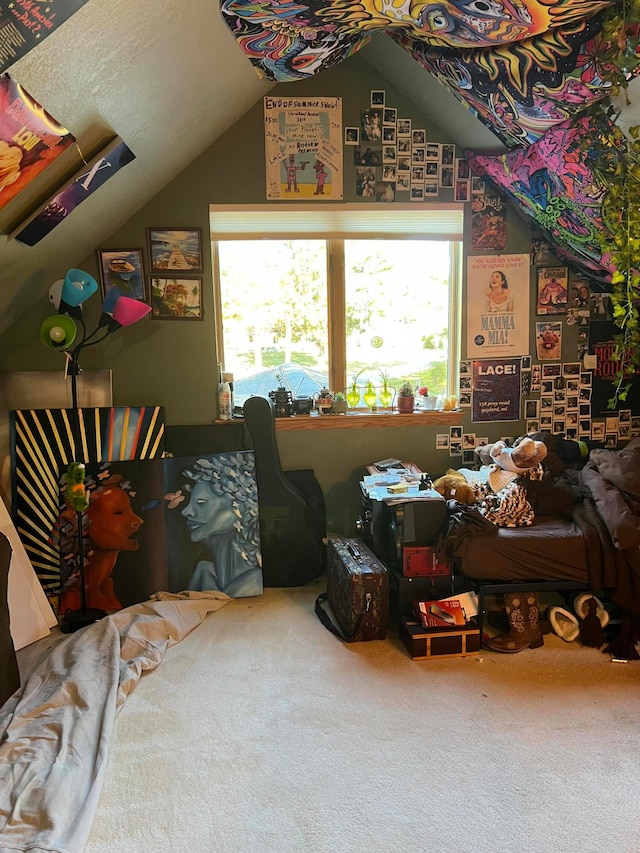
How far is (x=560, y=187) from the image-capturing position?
2.70m

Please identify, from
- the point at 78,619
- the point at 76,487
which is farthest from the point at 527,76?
the point at 78,619

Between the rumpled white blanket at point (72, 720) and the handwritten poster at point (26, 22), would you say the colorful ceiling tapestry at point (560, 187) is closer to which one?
the handwritten poster at point (26, 22)

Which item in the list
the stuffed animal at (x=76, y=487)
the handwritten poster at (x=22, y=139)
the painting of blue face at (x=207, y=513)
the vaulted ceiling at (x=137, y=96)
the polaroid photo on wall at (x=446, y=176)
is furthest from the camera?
the polaroid photo on wall at (x=446, y=176)

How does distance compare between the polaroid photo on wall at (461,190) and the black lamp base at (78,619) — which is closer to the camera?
the black lamp base at (78,619)

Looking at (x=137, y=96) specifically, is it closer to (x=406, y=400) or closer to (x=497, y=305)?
(x=406, y=400)

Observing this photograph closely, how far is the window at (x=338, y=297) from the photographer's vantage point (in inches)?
134

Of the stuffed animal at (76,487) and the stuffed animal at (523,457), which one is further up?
the stuffed animal at (523,457)

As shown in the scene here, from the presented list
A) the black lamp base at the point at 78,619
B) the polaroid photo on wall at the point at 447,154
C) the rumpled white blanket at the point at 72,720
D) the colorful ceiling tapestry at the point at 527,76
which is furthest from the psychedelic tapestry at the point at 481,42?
the black lamp base at the point at 78,619

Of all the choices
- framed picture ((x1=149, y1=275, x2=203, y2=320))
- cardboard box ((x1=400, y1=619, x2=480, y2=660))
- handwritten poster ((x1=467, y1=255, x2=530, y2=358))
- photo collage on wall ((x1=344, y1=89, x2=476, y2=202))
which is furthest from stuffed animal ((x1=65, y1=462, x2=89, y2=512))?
handwritten poster ((x1=467, y1=255, x2=530, y2=358))

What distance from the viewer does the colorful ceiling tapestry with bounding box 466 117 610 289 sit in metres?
2.38

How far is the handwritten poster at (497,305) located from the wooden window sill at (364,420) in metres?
0.40

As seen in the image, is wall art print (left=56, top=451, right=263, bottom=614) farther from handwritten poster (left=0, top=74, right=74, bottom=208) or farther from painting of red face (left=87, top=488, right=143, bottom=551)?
handwritten poster (left=0, top=74, right=74, bottom=208)

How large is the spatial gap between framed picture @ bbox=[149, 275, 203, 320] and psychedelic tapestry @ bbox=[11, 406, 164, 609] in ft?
2.17

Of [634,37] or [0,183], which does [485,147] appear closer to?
[634,37]
